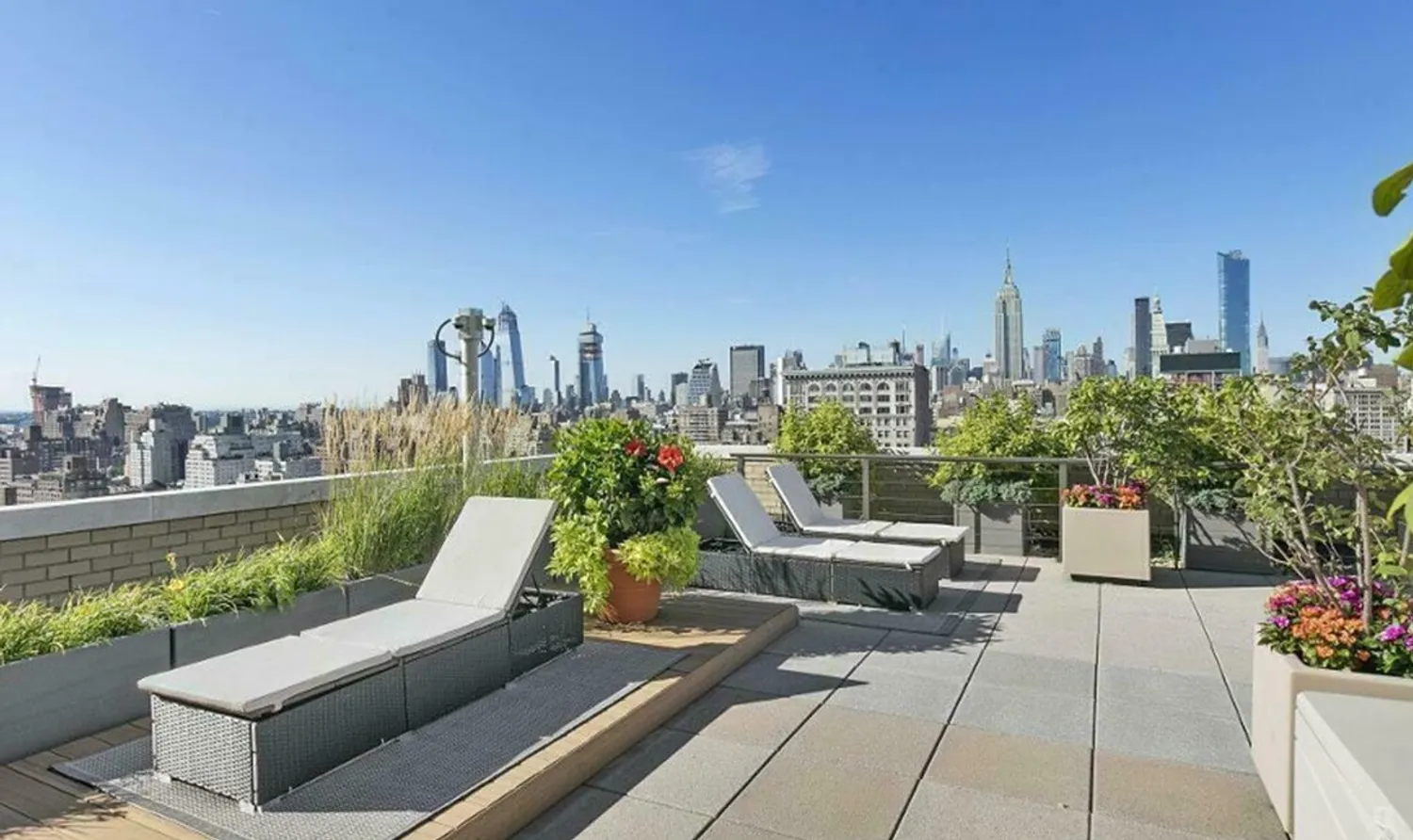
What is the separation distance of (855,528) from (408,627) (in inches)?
151

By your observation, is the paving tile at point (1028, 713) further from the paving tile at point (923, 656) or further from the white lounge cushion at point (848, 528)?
the white lounge cushion at point (848, 528)

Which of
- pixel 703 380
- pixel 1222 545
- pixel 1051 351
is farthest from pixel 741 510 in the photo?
pixel 1051 351

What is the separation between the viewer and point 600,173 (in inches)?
419

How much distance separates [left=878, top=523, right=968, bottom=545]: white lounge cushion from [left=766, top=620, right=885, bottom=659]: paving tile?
4.12 feet

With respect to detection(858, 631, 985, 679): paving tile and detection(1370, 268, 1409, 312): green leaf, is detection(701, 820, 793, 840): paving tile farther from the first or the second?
detection(1370, 268, 1409, 312): green leaf

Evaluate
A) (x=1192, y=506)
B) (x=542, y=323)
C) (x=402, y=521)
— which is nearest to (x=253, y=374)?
(x=542, y=323)

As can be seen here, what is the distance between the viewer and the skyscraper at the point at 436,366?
5.87 metres

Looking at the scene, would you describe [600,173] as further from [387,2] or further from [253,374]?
[253,374]

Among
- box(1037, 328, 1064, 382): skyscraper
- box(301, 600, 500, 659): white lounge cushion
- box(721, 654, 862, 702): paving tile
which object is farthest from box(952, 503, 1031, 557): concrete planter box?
box(1037, 328, 1064, 382): skyscraper

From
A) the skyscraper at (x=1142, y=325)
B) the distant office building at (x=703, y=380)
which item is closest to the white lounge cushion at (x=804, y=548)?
the skyscraper at (x=1142, y=325)

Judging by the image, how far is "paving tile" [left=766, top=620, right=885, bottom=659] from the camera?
4.29 m

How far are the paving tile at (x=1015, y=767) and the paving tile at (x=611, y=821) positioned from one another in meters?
0.94

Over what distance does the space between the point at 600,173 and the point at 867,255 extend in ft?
21.7

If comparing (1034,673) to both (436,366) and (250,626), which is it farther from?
(436,366)
